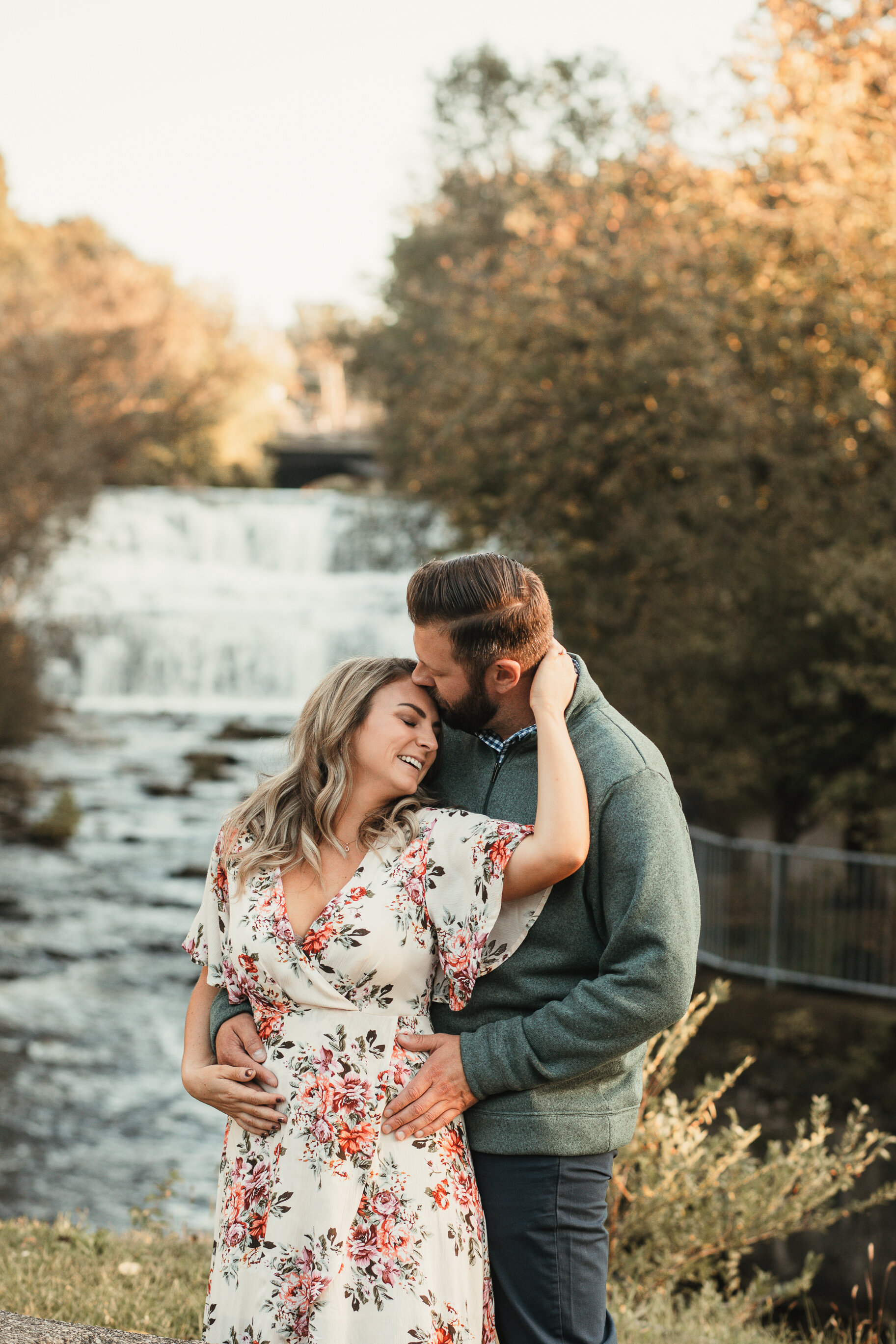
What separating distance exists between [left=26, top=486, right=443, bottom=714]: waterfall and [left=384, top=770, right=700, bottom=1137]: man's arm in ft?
56.3

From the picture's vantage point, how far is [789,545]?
10766 mm

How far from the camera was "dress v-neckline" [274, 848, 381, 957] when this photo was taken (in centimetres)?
224

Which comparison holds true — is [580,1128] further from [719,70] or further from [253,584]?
[253,584]

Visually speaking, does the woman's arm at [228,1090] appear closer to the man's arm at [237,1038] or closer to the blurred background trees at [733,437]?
the man's arm at [237,1038]

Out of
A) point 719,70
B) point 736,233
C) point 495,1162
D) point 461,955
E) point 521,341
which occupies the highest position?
point 719,70

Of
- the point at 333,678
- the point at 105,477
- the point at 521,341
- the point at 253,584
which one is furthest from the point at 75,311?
the point at 333,678

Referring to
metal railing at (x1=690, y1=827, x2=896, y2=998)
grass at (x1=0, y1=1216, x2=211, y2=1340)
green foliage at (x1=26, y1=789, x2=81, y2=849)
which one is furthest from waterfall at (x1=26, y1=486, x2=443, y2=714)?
grass at (x1=0, y1=1216, x2=211, y2=1340)

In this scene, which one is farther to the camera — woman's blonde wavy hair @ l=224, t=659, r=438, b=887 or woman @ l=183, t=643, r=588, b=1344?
woman's blonde wavy hair @ l=224, t=659, r=438, b=887

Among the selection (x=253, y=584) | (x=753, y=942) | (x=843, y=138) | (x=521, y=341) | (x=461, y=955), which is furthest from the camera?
(x=253, y=584)

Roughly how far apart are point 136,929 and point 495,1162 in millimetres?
10724

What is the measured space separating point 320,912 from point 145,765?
16731mm

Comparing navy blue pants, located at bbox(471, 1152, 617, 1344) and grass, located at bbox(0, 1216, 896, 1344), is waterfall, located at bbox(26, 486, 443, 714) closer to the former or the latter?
grass, located at bbox(0, 1216, 896, 1344)

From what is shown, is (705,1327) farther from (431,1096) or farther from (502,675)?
(502,675)

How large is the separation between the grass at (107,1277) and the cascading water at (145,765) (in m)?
1.28
